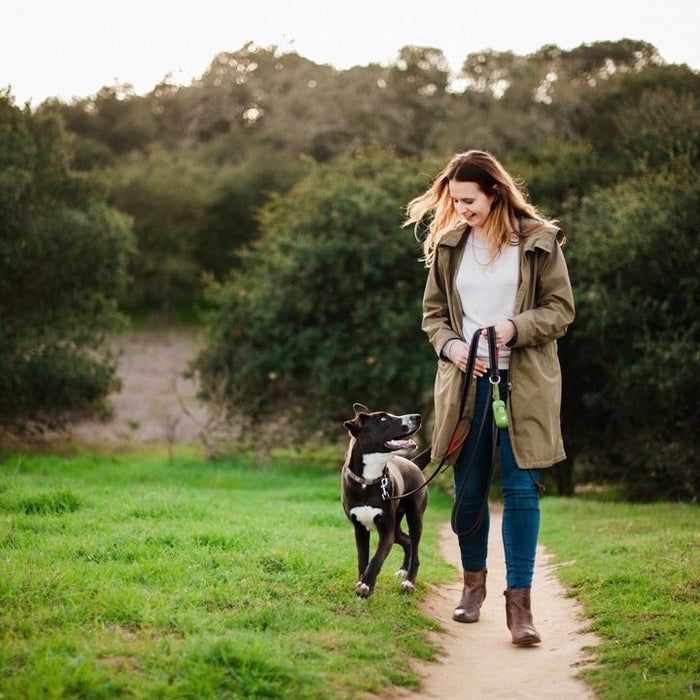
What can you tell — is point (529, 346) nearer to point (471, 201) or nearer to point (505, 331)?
point (505, 331)

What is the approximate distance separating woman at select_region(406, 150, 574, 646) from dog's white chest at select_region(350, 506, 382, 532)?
750 mm

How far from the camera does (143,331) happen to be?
34.6m

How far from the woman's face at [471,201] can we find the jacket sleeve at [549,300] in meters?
0.43

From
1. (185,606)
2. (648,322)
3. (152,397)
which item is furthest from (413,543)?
(152,397)

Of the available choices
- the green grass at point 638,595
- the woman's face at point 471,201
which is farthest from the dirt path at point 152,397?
the woman's face at point 471,201

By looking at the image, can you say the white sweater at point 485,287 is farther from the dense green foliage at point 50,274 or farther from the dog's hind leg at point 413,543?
the dense green foliage at point 50,274

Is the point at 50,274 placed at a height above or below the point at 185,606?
above

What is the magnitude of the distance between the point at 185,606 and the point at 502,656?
75.2 inches

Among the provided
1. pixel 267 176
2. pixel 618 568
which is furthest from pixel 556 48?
pixel 618 568

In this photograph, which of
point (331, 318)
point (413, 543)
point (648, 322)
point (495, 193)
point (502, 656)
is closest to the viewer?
point (502, 656)

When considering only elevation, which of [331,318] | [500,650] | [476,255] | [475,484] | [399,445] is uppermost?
[331,318]

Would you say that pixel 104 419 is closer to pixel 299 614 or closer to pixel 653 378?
pixel 653 378

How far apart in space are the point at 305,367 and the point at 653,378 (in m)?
7.62

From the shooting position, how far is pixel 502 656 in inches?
230
